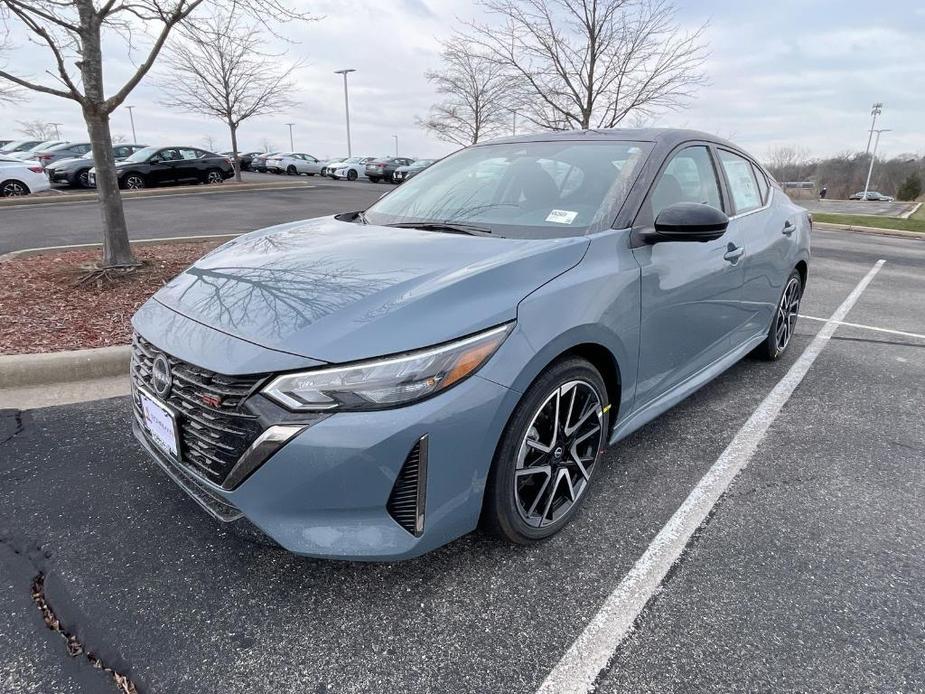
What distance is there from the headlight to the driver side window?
1.50m

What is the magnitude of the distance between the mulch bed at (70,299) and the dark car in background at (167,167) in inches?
555

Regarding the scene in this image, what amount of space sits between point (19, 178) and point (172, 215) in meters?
7.82

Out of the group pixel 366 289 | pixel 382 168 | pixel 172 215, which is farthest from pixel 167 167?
pixel 366 289

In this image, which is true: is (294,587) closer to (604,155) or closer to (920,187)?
(604,155)

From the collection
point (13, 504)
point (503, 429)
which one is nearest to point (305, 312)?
point (503, 429)

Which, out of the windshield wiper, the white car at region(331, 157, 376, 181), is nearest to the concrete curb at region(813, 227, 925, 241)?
the windshield wiper

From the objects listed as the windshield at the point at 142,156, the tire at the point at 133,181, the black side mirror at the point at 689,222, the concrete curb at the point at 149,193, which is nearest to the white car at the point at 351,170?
the concrete curb at the point at 149,193

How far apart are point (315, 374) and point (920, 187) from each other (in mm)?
89637

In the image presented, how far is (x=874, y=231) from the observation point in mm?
16344

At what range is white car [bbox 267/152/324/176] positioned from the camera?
35.4m

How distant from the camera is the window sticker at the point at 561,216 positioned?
2592 millimetres

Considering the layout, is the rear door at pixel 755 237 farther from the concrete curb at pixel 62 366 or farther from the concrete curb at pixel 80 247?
the concrete curb at pixel 80 247

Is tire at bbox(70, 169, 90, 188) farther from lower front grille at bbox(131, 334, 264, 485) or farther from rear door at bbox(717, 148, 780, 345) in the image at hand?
lower front grille at bbox(131, 334, 264, 485)

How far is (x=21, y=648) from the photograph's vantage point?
1.80 m
